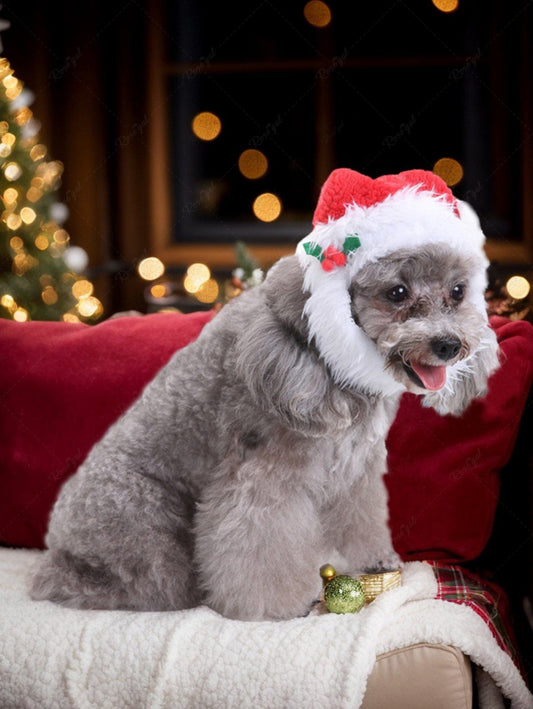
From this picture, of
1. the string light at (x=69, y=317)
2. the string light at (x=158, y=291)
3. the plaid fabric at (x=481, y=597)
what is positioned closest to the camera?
the plaid fabric at (x=481, y=597)

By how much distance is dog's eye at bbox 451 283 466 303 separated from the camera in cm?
143

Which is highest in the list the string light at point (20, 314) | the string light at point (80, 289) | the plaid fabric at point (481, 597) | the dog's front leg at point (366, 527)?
the string light at point (80, 289)

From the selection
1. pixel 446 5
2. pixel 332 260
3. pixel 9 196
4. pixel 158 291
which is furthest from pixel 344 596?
pixel 446 5

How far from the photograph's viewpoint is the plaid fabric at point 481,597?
1.54 metres

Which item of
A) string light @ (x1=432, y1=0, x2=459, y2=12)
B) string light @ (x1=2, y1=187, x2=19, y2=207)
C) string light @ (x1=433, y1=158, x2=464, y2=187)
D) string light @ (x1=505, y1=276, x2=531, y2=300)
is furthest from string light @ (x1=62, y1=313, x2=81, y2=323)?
string light @ (x1=432, y1=0, x2=459, y2=12)

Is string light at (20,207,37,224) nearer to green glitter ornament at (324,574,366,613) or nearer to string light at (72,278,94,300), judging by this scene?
string light at (72,278,94,300)

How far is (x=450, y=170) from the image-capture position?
4.34 meters

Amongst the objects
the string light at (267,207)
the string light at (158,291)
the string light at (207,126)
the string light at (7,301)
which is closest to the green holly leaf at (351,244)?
the string light at (7,301)

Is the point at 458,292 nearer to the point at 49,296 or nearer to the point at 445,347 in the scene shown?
the point at 445,347

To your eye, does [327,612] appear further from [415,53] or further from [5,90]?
[415,53]

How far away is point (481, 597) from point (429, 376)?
539mm

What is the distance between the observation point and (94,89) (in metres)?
4.41

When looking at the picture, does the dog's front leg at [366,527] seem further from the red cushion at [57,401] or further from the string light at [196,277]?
the string light at [196,277]

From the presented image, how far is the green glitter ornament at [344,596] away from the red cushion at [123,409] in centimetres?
26
